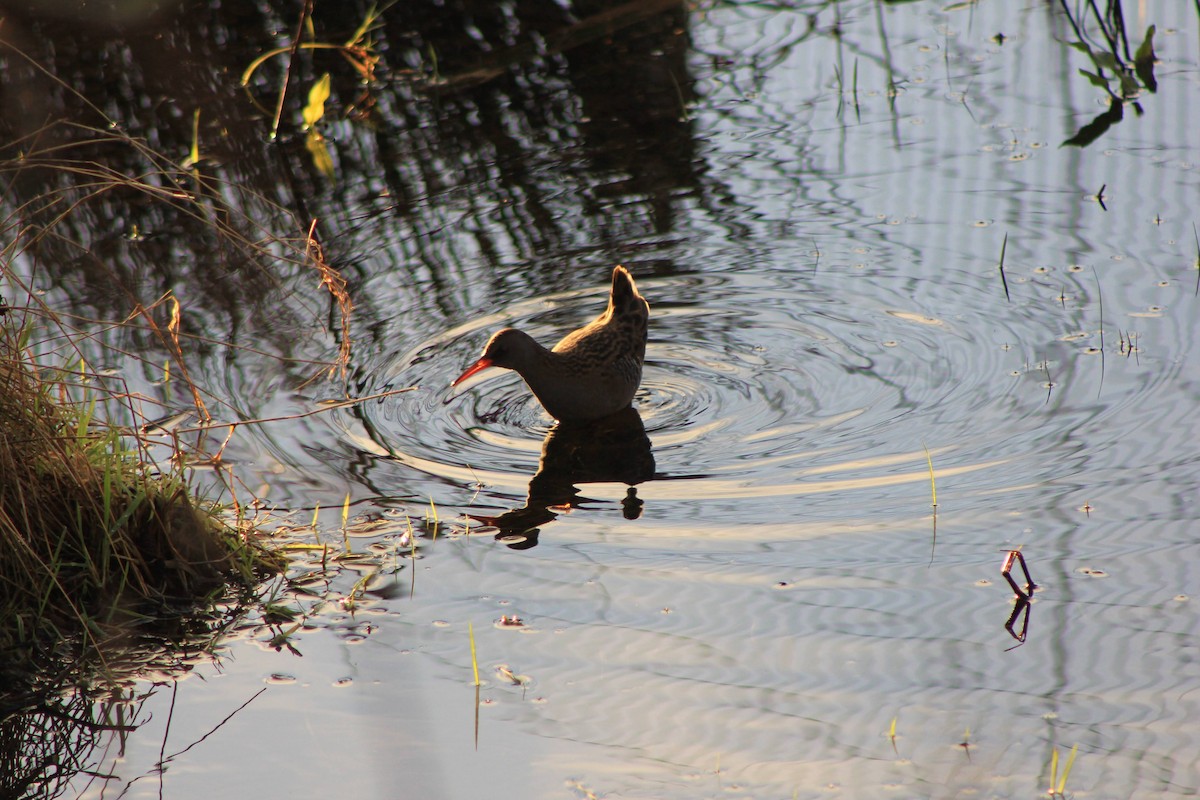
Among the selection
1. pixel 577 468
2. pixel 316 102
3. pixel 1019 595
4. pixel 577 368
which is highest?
pixel 316 102

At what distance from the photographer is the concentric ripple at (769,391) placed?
5.83 meters

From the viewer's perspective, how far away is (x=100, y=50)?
437 inches

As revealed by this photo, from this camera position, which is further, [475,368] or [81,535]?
[475,368]

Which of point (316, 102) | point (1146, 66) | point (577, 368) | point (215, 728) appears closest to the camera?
point (215, 728)

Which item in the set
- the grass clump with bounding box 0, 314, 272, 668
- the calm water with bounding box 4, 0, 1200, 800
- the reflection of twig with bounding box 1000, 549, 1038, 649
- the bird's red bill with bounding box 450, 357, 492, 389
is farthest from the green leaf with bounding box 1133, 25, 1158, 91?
the grass clump with bounding box 0, 314, 272, 668

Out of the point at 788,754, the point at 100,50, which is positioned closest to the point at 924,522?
the point at 788,754

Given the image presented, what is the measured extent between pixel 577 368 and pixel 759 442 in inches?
38.3

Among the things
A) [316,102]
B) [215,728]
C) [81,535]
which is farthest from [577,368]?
[316,102]

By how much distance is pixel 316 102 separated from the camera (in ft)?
31.3

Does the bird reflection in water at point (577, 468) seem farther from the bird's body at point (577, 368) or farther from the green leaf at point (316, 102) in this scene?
the green leaf at point (316, 102)

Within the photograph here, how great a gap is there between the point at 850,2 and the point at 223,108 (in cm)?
492

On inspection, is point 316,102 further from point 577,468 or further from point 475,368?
point 577,468

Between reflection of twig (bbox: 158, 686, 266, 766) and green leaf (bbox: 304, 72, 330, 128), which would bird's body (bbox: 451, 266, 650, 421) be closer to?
reflection of twig (bbox: 158, 686, 266, 766)

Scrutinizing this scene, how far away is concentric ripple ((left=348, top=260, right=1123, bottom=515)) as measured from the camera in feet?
19.1
